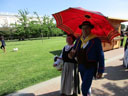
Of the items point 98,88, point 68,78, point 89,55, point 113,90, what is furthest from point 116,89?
point 89,55

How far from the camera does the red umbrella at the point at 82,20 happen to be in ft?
7.19

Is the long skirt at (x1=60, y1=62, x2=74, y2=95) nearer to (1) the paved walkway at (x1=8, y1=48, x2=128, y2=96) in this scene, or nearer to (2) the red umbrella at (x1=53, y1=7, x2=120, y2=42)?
(1) the paved walkway at (x1=8, y1=48, x2=128, y2=96)

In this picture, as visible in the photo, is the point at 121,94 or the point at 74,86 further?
the point at 121,94

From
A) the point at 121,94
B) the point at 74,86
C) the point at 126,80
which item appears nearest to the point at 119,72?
the point at 126,80

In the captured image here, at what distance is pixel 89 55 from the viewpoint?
6.81ft

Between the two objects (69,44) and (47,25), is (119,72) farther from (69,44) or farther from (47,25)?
(47,25)

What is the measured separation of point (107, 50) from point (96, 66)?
8956 mm

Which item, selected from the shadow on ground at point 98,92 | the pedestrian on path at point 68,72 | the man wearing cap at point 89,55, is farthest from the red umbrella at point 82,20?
the shadow on ground at point 98,92

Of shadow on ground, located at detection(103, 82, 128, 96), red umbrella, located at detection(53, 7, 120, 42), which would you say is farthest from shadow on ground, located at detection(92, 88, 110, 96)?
red umbrella, located at detection(53, 7, 120, 42)

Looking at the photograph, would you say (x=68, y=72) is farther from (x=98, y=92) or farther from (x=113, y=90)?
(x=113, y=90)

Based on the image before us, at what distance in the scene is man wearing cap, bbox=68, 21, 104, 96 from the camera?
207cm

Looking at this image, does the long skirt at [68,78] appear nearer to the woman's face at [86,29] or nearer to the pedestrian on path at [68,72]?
the pedestrian on path at [68,72]

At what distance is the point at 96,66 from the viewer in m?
2.22

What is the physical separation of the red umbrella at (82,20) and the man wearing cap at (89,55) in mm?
234
